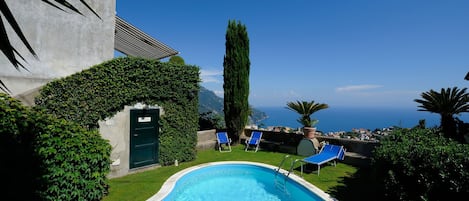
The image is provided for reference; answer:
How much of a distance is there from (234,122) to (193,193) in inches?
268

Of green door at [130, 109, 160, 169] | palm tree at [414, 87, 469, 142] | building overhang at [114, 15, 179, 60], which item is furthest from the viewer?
building overhang at [114, 15, 179, 60]

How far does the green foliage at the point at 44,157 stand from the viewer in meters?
5.05

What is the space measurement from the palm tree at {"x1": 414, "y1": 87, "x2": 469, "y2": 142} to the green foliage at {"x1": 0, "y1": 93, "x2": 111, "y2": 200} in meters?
11.9

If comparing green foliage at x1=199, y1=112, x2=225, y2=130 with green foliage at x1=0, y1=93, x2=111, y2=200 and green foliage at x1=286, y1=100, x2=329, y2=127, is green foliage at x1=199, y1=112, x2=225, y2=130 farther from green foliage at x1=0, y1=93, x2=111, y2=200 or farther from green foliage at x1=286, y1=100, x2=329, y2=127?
green foliage at x1=0, y1=93, x2=111, y2=200

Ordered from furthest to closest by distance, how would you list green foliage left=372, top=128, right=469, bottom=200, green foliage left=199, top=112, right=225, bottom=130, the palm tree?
green foliage left=199, top=112, right=225, bottom=130 < the palm tree < green foliage left=372, top=128, right=469, bottom=200

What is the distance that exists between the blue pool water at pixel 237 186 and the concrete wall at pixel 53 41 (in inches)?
231

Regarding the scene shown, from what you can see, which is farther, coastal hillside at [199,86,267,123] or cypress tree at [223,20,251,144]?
coastal hillside at [199,86,267,123]

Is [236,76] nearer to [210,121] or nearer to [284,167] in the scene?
[210,121]

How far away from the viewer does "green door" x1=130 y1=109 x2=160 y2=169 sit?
364 inches

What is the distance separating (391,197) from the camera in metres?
5.68

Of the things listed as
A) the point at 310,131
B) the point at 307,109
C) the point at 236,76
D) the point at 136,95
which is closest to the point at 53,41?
the point at 136,95

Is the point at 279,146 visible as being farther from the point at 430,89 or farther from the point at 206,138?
the point at 430,89

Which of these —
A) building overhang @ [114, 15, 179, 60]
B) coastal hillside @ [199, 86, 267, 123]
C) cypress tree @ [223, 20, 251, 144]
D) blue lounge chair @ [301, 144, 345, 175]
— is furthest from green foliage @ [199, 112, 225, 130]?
blue lounge chair @ [301, 144, 345, 175]

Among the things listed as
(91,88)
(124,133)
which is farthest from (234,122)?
(91,88)
